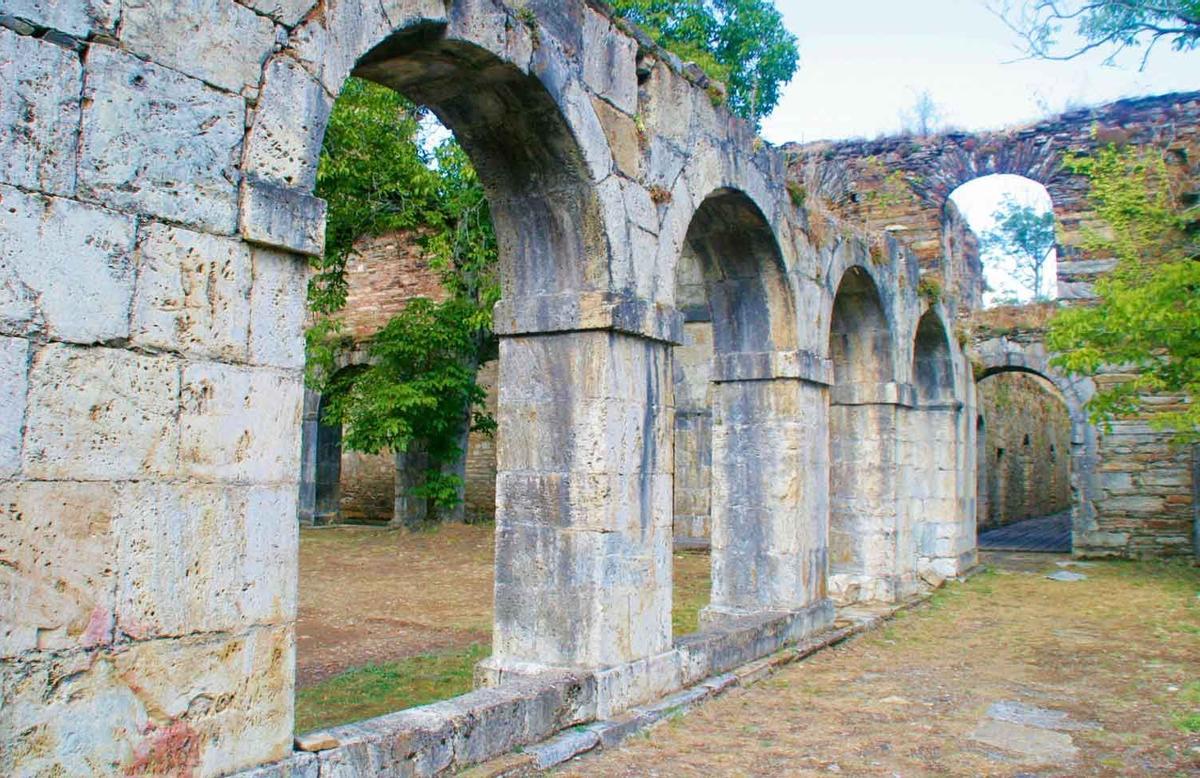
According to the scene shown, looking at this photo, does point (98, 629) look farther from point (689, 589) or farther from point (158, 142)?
point (689, 589)

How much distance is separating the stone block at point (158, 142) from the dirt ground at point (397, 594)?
13.2ft

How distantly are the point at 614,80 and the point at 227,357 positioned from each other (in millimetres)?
3027

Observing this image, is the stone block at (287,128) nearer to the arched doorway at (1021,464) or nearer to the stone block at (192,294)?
the stone block at (192,294)

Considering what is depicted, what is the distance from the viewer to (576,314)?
17.3 feet

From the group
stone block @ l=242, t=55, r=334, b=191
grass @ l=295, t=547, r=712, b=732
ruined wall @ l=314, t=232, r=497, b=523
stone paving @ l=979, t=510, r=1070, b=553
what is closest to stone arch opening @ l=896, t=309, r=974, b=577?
stone paving @ l=979, t=510, r=1070, b=553

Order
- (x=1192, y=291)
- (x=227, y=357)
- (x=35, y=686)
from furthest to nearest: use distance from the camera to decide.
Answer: (x=1192, y=291) < (x=227, y=357) < (x=35, y=686)

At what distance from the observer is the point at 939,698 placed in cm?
616

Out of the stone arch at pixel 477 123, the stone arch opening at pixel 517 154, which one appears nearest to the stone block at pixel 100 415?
the stone arch at pixel 477 123

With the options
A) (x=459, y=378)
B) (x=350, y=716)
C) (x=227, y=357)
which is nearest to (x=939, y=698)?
(x=350, y=716)

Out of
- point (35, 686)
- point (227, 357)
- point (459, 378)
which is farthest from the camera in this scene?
point (459, 378)

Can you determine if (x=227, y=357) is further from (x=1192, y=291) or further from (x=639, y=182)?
(x=1192, y=291)

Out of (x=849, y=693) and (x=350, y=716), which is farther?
(x=849, y=693)

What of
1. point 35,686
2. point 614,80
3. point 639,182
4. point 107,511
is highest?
point 614,80

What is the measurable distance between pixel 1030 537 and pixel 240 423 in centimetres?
1775
